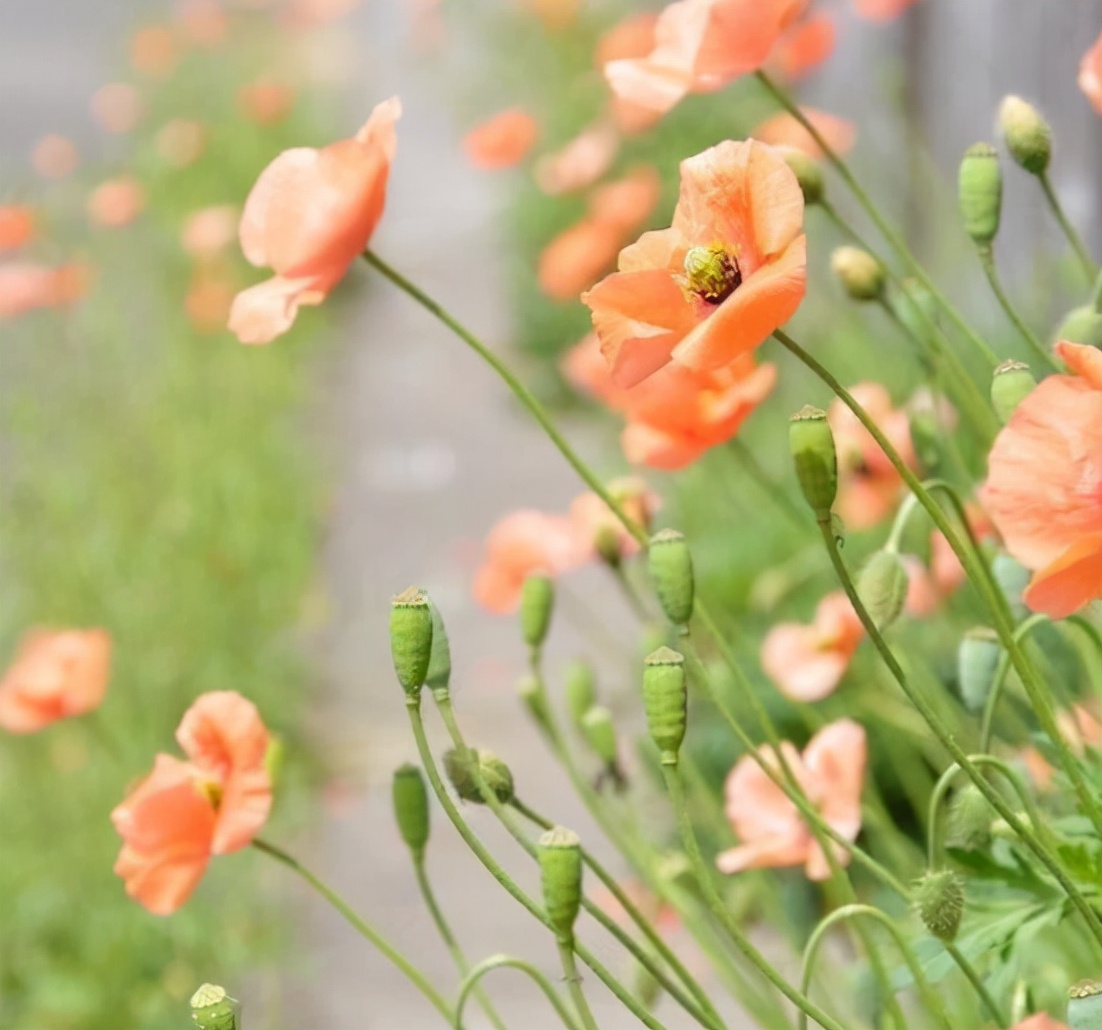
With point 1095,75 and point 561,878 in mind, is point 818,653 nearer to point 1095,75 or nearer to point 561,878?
point 1095,75

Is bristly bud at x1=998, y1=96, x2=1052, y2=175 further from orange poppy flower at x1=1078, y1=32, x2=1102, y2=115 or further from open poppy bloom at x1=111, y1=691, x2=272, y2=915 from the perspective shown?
open poppy bloom at x1=111, y1=691, x2=272, y2=915

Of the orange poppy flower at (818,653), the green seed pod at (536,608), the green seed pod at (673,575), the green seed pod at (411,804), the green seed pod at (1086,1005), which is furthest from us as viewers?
the orange poppy flower at (818,653)

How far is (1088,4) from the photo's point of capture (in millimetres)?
1823

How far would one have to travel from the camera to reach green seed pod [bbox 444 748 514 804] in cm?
70

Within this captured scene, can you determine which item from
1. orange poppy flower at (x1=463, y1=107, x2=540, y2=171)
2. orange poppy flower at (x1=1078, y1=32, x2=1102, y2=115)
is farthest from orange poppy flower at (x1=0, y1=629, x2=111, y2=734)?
orange poppy flower at (x1=463, y1=107, x2=540, y2=171)

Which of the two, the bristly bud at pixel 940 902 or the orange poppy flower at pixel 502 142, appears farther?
the orange poppy flower at pixel 502 142

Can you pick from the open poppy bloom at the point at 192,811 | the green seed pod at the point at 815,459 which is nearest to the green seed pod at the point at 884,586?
the green seed pod at the point at 815,459

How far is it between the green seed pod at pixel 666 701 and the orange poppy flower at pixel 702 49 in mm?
361

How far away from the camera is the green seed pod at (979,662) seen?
821 millimetres

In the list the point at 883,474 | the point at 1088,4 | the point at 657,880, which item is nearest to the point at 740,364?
the point at 657,880

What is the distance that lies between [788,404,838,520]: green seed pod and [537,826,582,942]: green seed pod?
0.15 meters

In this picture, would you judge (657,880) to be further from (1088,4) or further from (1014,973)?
(1088,4)

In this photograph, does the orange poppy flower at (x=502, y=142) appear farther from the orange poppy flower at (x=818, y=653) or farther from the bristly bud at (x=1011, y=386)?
the bristly bud at (x=1011, y=386)

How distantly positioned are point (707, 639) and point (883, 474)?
2.01 ft
